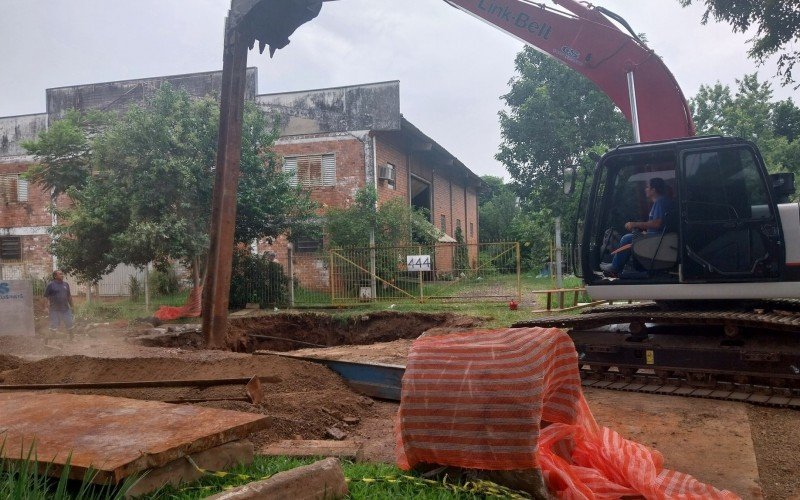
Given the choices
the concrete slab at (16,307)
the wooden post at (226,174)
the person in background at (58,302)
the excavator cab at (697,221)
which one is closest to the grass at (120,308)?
the person in background at (58,302)

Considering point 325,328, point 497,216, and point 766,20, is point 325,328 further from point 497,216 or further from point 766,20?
point 497,216

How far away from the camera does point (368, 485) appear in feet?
11.3

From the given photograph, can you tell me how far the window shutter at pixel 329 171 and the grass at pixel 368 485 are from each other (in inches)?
732

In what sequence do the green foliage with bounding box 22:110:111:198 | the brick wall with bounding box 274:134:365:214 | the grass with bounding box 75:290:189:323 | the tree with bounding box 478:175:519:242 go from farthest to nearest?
the tree with bounding box 478:175:519:242 → the brick wall with bounding box 274:134:365:214 → the green foliage with bounding box 22:110:111:198 → the grass with bounding box 75:290:189:323

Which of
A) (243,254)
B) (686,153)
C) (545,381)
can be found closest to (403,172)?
(243,254)

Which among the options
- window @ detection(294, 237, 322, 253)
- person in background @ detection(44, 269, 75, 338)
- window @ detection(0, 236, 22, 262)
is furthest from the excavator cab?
window @ detection(0, 236, 22, 262)

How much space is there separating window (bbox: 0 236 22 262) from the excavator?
911 inches

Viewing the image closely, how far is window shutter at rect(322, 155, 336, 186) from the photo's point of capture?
22016 millimetres

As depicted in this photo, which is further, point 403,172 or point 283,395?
→ point 403,172

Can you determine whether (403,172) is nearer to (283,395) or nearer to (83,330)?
(83,330)

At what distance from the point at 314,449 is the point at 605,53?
617cm

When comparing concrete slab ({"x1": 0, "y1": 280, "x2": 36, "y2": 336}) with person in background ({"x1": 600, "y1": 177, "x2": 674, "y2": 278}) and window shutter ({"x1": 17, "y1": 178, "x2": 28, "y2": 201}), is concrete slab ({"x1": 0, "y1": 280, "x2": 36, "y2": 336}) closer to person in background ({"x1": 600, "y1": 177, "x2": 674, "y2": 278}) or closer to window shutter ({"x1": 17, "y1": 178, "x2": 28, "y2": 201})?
person in background ({"x1": 600, "y1": 177, "x2": 674, "y2": 278})

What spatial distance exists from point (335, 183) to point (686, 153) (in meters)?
16.4

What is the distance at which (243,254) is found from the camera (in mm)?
19000
